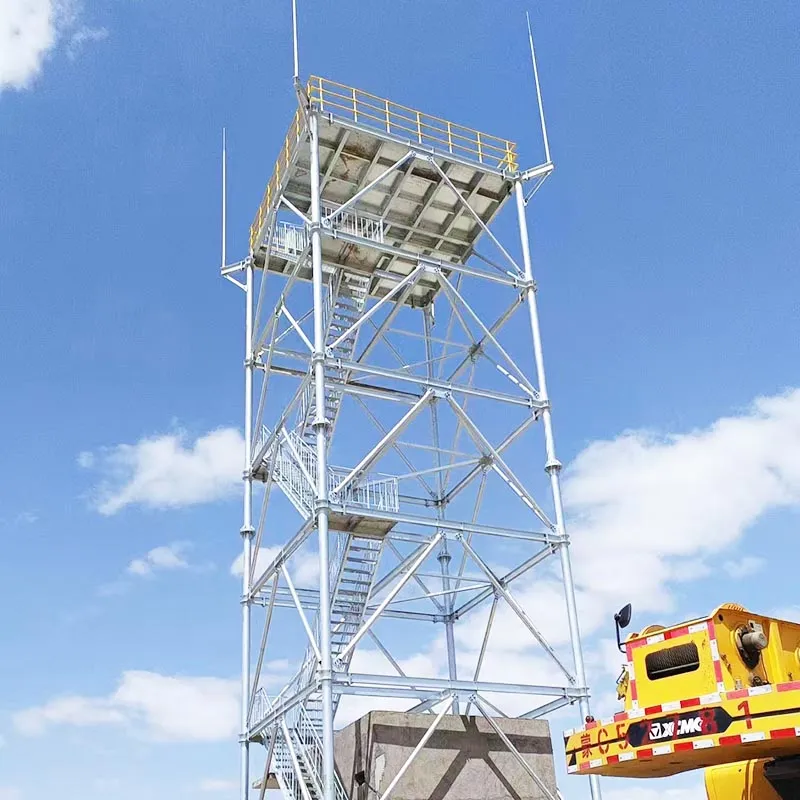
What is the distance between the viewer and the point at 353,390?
22.2 m

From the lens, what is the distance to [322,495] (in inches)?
738

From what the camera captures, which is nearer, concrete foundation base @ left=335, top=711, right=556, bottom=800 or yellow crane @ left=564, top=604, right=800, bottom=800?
yellow crane @ left=564, top=604, right=800, bottom=800

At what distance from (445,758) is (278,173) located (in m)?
14.7

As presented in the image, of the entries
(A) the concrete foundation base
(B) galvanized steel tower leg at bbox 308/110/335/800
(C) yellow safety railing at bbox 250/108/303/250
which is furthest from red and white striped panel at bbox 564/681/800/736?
(C) yellow safety railing at bbox 250/108/303/250

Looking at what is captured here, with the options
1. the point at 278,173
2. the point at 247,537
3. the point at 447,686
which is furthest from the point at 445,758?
the point at 278,173

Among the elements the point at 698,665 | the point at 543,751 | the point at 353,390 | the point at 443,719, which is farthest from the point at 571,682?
the point at 698,665

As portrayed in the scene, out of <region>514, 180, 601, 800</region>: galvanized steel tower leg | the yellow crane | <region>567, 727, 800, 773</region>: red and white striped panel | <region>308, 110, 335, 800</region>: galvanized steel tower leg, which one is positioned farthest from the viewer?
<region>514, 180, 601, 800</region>: galvanized steel tower leg

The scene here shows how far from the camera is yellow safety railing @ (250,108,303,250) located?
23.4m

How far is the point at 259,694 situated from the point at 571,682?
6.96 meters

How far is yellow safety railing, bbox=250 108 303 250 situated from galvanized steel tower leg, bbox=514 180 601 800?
19.6 feet

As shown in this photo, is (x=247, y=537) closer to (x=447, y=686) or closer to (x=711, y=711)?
(x=447, y=686)

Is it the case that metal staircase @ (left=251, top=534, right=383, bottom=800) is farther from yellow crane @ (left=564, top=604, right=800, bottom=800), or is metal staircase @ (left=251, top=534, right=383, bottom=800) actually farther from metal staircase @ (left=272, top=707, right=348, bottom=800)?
yellow crane @ (left=564, top=604, right=800, bottom=800)

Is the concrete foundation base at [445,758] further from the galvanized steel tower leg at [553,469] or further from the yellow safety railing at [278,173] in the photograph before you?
the yellow safety railing at [278,173]

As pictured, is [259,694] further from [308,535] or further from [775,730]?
[775,730]
